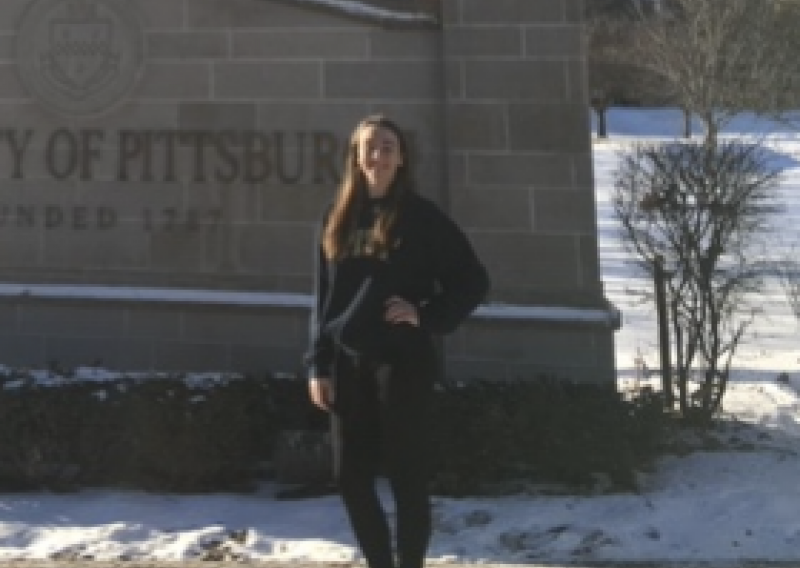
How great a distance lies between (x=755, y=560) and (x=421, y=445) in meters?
1.86

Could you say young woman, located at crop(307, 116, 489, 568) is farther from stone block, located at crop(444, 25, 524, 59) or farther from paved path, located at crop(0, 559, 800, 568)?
stone block, located at crop(444, 25, 524, 59)

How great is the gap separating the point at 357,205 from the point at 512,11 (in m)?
3.11

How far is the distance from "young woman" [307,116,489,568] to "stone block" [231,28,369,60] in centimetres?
295

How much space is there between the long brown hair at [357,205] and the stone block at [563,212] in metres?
2.70

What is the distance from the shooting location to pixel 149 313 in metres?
6.92

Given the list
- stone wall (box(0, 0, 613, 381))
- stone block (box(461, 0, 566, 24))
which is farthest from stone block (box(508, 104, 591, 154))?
stone block (box(461, 0, 566, 24))

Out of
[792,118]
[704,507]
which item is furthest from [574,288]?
[792,118]

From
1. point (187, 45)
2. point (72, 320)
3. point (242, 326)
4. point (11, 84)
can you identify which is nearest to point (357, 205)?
point (242, 326)

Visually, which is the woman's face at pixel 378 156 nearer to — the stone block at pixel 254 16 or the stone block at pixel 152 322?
the stone block at pixel 254 16

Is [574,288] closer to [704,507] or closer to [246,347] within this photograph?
[704,507]

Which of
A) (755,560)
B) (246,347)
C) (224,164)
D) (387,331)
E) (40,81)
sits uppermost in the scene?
(40,81)

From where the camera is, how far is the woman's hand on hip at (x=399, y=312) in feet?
12.1

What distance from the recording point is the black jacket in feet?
12.2

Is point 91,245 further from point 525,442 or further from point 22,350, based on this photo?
point 525,442
